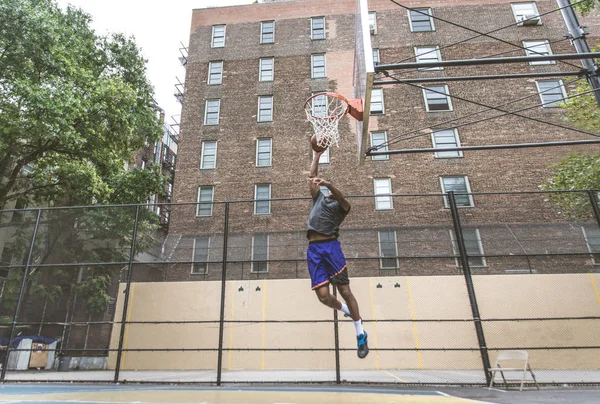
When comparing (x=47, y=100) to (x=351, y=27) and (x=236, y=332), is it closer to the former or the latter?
(x=236, y=332)

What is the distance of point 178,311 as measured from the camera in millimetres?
12008

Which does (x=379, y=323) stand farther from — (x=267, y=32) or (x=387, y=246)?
(x=267, y=32)

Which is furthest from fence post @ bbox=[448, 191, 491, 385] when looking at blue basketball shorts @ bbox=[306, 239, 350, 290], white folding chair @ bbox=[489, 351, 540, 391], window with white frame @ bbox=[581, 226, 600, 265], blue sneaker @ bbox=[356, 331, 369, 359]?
window with white frame @ bbox=[581, 226, 600, 265]

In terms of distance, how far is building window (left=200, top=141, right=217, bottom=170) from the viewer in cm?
1824

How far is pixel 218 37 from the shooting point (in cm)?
2106

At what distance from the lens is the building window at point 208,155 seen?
718 inches

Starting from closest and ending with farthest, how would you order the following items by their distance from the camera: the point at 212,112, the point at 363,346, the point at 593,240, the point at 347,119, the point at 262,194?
the point at 363,346 → the point at 593,240 → the point at 262,194 → the point at 347,119 → the point at 212,112

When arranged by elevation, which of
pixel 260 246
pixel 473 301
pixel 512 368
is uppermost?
pixel 260 246

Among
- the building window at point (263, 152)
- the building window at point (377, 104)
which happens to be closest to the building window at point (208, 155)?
the building window at point (263, 152)

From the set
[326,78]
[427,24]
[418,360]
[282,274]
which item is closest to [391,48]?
[427,24]

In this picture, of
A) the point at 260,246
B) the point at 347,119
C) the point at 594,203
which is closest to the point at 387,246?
the point at 260,246

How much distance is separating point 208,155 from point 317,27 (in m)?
9.54

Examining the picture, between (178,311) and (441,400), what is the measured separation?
9.69 metres

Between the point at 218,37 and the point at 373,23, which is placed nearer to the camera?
the point at 373,23
